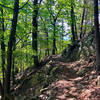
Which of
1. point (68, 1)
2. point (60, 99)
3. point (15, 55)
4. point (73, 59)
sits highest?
point (68, 1)

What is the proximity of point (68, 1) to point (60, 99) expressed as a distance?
9.34m

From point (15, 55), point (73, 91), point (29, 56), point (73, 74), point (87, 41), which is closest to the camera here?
point (73, 91)

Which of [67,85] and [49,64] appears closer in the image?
[67,85]

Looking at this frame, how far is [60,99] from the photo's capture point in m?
5.30

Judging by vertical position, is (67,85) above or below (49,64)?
below

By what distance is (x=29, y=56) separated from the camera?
9.61 metres

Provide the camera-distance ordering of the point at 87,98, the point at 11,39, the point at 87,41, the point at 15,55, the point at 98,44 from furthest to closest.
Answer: the point at 87,41 < the point at 15,55 < the point at 11,39 < the point at 98,44 < the point at 87,98

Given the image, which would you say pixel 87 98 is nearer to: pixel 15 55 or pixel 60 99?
pixel 60 99

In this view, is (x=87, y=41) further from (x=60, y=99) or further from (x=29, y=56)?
(x=60, y=99)

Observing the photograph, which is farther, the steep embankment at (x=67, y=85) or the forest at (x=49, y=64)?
the forest at (x=49, y=64)

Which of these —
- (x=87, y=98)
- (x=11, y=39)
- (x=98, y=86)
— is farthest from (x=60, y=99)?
(x=11, y=39)

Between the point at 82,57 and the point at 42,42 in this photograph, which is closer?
the point at 82,57

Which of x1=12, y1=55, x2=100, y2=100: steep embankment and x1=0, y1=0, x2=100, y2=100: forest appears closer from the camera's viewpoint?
x1=12, y1=55, x2=100, y2=100: steep embankment

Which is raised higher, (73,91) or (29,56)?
(29,56)
